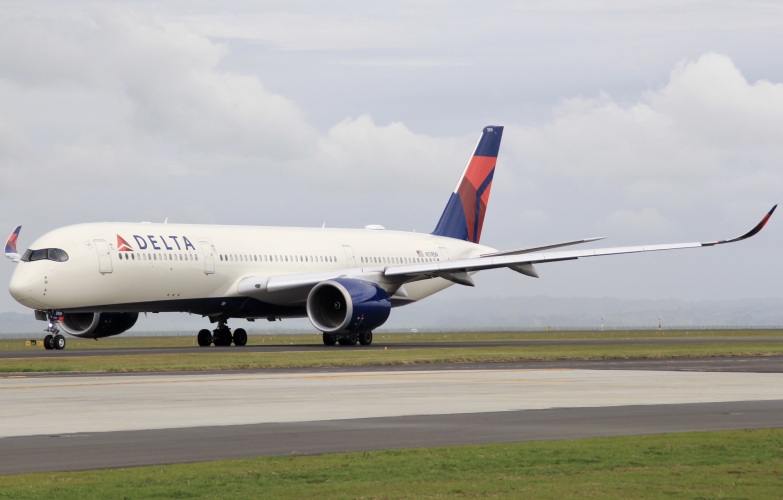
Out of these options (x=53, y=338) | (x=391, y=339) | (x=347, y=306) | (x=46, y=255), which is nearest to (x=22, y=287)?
(x=46, y=255)

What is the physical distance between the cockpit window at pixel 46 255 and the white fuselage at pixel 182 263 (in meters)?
0.18

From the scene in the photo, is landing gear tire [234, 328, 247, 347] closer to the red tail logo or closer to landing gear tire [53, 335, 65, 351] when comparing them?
the red tail logo

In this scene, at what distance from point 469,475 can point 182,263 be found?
1513 inches

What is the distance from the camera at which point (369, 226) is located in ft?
211

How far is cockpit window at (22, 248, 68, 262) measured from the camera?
4703 centimetres

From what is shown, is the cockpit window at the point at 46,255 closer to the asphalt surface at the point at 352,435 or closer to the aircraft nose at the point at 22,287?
the aircraft nose at the point at 22,287

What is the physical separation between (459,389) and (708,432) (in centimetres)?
955

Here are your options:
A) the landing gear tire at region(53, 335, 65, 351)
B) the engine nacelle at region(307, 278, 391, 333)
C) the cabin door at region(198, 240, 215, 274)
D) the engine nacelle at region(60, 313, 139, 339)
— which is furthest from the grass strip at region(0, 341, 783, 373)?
the engine nacelle at region(60, 313, 139, 339)

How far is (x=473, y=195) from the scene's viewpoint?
67.0m

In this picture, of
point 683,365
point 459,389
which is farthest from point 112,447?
point 683,365

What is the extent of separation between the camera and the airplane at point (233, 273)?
156 feet

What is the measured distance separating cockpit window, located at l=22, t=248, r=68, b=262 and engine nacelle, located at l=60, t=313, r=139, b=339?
5.84 m

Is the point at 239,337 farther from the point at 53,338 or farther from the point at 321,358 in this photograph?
the point at 321,358

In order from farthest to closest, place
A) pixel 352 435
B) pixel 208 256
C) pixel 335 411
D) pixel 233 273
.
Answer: pixel 233 273 → pixel 208 256 → pixel 335 411 → pixel 352 435
